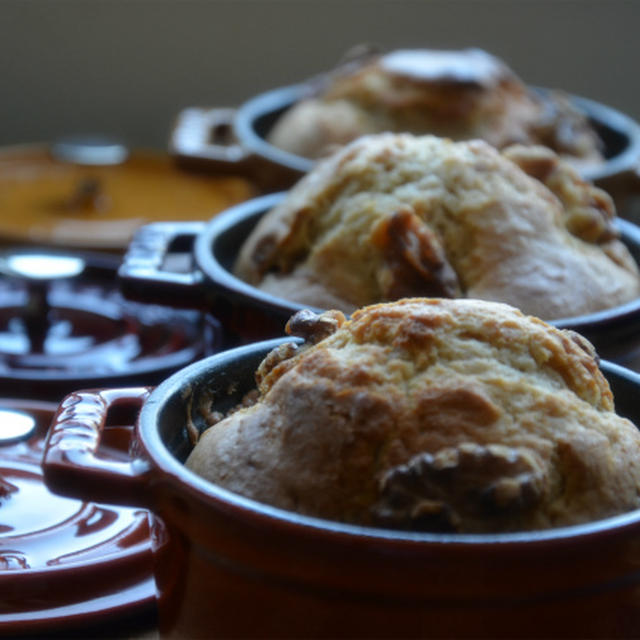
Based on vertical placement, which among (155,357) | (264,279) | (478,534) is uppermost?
(478,534)

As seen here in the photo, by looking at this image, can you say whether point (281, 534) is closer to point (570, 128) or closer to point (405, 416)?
point (405, 416)

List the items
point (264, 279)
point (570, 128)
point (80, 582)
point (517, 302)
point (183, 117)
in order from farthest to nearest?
point (183, 117) → point (570, 128) → point (264, 279) → point (517, 302) → point (80, 582)

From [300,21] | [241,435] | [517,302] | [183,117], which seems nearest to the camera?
[241,435]

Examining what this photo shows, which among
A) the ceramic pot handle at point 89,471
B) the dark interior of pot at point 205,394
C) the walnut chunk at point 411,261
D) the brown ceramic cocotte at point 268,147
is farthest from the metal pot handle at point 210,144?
the ceramic pot handle at point 89,471

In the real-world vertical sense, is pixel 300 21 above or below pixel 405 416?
below

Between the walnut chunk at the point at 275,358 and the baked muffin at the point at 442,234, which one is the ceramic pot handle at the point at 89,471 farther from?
the baked muffin at the point at 442,234

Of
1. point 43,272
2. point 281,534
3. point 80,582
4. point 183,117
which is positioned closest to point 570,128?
point 183,117

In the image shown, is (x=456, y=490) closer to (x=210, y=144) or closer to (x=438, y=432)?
(x=438, y=432)

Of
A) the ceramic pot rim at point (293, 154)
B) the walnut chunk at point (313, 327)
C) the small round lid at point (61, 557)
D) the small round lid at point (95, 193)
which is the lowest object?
the small round lid at point (95, 193)
